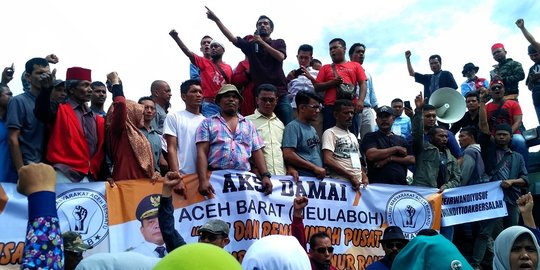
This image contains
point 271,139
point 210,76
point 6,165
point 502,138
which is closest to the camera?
point 6,165

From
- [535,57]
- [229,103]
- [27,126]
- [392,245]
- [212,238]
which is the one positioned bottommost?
[392,245]

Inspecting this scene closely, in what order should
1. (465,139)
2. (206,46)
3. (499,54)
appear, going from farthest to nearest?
(499,54)
(206,46)
(465,139)

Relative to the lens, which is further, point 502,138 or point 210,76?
point 502,138

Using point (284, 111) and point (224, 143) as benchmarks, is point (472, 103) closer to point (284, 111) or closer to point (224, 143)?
point (284, 111)

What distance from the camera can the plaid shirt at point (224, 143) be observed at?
6.72 meters

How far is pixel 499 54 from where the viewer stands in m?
11.4

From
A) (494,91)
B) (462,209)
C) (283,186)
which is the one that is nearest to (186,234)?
(283,186)

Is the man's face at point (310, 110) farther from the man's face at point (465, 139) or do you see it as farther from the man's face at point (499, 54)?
the man's face at point (499, 54)

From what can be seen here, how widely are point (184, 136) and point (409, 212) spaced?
298 cm

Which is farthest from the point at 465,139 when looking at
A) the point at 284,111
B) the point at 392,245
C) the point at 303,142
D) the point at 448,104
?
the point at 392,245

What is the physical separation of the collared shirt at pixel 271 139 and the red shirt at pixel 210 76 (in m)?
1.29

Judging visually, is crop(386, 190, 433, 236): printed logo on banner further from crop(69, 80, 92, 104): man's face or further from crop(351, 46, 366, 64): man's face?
crop(69, 80, 92, 104): man's face

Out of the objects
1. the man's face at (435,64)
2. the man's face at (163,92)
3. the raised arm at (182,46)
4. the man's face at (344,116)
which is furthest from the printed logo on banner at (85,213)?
the man's face at (435,64)

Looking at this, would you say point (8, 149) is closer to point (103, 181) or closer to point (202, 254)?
point (103, 181)
